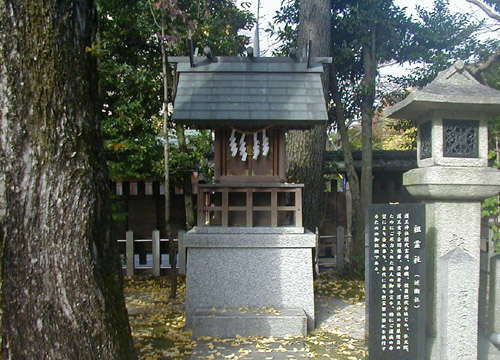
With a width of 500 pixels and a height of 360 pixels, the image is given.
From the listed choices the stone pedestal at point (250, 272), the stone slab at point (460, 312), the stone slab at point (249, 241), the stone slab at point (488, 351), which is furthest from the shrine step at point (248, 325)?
the stone slab at point (488, 351)

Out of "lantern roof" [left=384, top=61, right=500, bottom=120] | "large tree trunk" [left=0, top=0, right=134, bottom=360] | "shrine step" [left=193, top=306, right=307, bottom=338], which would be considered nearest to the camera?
"large tree trunk" [left=0, top=0, right=134, bottom=360]

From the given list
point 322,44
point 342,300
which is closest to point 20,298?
point 342,300

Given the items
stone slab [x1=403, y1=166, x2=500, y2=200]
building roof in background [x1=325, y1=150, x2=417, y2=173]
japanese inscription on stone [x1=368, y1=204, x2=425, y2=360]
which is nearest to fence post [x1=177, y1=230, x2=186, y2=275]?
building roof in background [x1=325, y1=150, x2=417, y2=173]

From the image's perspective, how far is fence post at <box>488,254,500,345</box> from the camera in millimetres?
5117

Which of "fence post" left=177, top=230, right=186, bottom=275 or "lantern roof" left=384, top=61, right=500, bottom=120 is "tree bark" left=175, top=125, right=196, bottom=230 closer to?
"fence post" left=177, top=230, right=186, bottom=275

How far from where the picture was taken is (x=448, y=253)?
4984mm

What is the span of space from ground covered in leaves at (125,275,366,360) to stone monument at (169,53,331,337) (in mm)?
263

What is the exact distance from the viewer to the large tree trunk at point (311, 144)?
10.0 metres

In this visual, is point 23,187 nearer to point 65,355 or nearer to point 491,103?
point 65,355

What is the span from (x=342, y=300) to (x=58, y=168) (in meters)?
6.46

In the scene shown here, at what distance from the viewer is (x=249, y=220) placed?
690 centimetres

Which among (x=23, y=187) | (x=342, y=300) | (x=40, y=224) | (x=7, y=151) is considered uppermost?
(x=7, y=151)

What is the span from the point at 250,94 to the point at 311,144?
355 cm

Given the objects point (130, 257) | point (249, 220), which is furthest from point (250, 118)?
point (130, 257)
